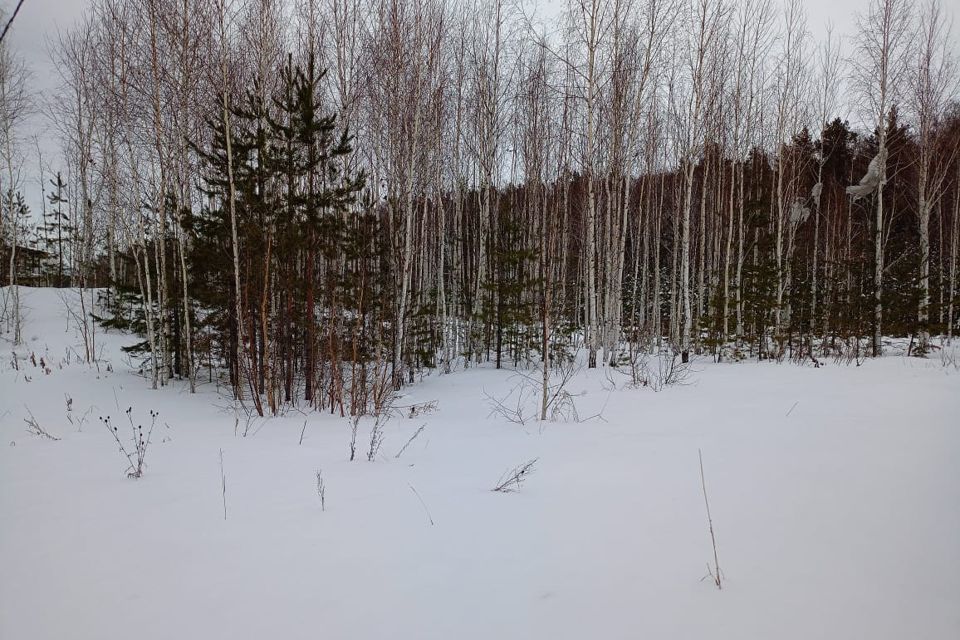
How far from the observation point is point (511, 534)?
266 centimetres

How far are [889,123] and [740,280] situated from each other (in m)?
5.90

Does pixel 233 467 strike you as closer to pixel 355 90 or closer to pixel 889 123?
pixel 355 90

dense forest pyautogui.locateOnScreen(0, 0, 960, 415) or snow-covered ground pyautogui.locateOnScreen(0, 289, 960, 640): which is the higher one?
dense forest pyautogui.locateOnScreen(0, 0, 960, 415)

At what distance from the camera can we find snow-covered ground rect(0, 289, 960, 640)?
6.17ft

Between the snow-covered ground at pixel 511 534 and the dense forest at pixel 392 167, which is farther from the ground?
the dense forest at pixel 392 167

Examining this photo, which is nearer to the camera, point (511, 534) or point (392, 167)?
point (511, 534)

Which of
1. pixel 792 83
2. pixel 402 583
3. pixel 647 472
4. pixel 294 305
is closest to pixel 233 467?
pixel 402 583

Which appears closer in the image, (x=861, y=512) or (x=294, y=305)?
(x=861, y=512)

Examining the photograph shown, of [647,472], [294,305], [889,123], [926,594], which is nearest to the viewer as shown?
[926,594]

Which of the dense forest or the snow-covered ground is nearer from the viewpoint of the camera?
the snow-covered ground

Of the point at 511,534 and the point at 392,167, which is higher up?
the point at 392,167

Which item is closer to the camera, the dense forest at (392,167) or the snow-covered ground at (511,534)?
the snow-covered ground at (511,534)

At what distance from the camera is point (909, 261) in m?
13.9

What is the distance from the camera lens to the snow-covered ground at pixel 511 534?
6.17 feet
